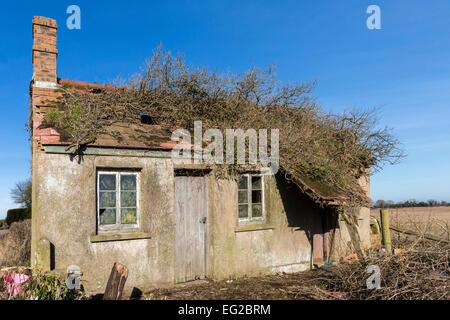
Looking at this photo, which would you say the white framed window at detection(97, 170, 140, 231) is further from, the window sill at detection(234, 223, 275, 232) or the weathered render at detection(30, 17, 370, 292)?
the window sill at detection(234, 223, 275, 232)

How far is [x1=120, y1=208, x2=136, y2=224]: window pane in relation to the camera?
27.3ft

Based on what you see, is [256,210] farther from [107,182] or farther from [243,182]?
[107,182]

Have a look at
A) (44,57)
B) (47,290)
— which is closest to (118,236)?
(47,290)

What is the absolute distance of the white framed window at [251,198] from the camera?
10172mm

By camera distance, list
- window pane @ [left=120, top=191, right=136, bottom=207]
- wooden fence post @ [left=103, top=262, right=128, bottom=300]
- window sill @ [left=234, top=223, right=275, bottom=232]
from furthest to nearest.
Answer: window sill @ [left=234, top=223, right=275, bottom=232] < window pane @ [left=120, top=191, right=136, bottom=207] < wooden fence post @ [left=103, top=262, right=128, bottom=300]

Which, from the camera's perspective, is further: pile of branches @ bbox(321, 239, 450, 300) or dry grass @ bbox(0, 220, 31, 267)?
dry grass @ bbox(0, 220, 31, 267)

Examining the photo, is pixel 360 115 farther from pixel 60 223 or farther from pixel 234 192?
pixel 60 223

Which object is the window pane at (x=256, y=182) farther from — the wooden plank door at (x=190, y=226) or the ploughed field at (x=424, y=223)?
the ploughed field at (x=424, y=223)

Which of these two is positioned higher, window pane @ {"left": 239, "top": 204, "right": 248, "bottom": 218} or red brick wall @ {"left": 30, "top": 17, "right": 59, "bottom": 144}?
red brick wall @ {"left": 30, "top": 17, "right": 59, "bottom": 144}

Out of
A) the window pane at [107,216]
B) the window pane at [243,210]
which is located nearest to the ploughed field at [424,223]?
the window pane at [243,210]

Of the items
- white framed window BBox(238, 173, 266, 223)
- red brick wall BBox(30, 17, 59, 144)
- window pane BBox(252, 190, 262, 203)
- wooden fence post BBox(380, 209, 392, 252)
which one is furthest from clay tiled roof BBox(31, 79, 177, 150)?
wooden fence post BBox(380, 209, 392, 252)

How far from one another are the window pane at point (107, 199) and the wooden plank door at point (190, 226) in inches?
62.2

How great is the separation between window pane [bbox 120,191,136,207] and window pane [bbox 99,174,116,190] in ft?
0.91

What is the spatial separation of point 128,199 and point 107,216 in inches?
23.4
